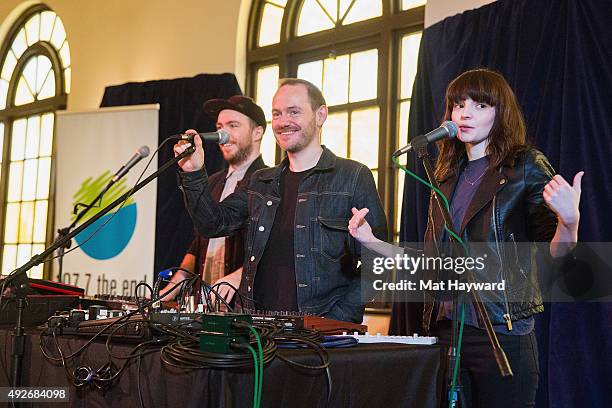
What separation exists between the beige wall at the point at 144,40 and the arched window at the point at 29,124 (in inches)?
15.4

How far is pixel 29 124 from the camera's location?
304 inches

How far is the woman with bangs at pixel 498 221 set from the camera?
1.91 m

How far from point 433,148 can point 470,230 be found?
1960 millimetres

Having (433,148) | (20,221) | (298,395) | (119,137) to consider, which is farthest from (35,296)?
(20,221)

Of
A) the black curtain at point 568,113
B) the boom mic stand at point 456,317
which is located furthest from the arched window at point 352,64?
the boom mic stand at point 456,317

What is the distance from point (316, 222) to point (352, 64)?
8.61 ft

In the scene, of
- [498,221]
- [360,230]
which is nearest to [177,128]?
[360,230]

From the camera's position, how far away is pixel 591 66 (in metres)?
3.31

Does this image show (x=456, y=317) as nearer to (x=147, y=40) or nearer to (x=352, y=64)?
(x=352, y=64)

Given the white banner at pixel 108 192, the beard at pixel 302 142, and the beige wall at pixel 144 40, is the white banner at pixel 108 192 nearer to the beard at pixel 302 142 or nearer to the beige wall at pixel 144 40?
the beige wall at pixel 144 40

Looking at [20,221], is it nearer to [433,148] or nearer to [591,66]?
[433,148]

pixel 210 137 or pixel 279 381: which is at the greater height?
pixel 210 137

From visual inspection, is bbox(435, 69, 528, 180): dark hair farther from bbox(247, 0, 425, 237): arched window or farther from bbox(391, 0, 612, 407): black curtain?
bbox(247, 0, 425, 237): arched window

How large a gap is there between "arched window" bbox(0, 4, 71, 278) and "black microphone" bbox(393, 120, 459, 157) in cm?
590
